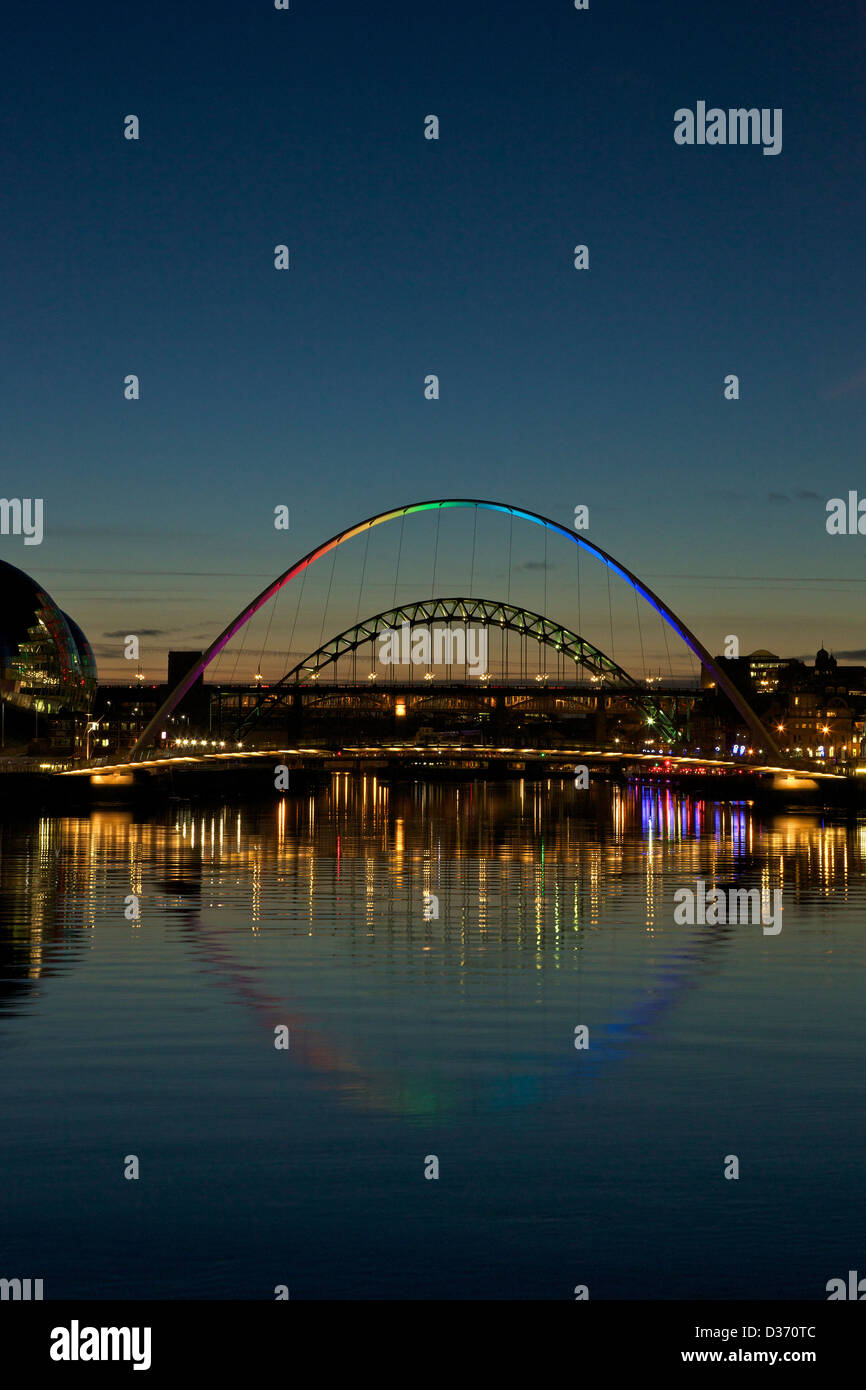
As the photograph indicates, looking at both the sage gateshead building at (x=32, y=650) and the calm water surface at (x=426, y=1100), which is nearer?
the calm water surface at (x=426, y=1100)

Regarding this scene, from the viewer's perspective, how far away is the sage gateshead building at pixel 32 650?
13138 centimetres

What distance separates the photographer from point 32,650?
134 m

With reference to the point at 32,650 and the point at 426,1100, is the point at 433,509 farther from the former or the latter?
the point at 426,1100

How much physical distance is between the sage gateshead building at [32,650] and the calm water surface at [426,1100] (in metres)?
87.0

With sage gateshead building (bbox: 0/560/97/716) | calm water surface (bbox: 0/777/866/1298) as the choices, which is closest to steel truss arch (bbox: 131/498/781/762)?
sage gateshead building (bbox: 0/560/97/716)

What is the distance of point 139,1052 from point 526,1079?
220 inches

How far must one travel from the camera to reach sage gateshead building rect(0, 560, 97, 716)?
131375mm

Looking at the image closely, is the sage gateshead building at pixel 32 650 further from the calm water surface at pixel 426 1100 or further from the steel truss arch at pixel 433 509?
the calm water surface at pixel 426 1100

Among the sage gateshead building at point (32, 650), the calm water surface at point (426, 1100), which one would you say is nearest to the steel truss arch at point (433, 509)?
the sage gateshead building at point (32, 650)

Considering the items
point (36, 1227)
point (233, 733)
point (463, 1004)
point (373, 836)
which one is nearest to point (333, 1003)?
point (463, 1004)

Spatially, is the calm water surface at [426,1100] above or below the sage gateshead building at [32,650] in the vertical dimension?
below

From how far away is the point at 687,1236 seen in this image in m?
14.5

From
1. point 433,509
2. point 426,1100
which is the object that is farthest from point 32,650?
point 426,1100
